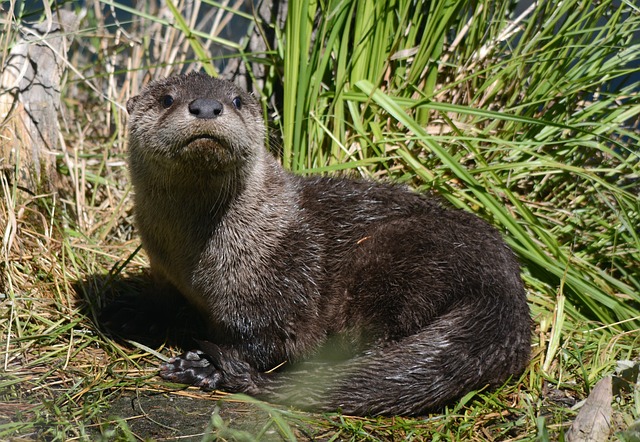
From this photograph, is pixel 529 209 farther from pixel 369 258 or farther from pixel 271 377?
pixel 271 377

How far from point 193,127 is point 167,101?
0.32 m

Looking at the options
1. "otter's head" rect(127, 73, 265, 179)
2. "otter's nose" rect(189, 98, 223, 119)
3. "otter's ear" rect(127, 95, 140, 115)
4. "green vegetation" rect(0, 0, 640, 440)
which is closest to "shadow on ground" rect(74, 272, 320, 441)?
"green vegetation" rect(0, 0, 640, 440)

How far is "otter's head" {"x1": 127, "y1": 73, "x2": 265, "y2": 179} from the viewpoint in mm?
2639

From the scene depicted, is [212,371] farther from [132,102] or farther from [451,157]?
[451,157]

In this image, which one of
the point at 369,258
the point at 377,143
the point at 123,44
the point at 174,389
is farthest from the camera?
the point at 123,44

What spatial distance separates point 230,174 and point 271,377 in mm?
743

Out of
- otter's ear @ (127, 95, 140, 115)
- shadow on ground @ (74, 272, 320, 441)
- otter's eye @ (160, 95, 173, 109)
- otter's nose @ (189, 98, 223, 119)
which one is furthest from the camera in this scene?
otter's ear @ (127, 95, 140, 115)

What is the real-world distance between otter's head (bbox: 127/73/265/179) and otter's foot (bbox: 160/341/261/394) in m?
0.69

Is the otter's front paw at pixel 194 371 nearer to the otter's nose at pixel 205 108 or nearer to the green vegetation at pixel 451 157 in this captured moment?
the green vegetation at pixel 451 157

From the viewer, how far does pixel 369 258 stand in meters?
3.08

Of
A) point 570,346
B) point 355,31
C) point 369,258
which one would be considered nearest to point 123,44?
point 355,31

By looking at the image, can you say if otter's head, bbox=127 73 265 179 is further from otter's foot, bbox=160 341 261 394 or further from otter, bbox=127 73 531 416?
otter's foot, bbox=160 341 261 394

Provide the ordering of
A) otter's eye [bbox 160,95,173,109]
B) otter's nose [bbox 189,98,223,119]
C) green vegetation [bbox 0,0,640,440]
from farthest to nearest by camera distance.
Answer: green vegetation [bbox 0,0,640,440] → otter's eye [bbox 160,95,173,109] → otter's nose [bbox 189,98,223,119]

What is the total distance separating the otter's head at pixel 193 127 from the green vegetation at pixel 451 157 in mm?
690
